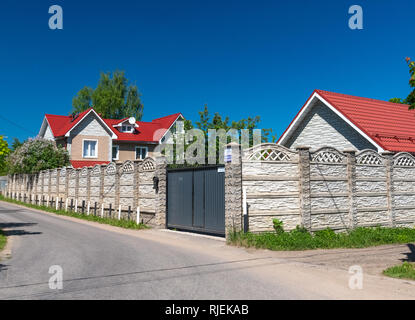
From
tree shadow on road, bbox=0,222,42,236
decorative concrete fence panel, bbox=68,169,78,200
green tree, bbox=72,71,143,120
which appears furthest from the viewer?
green tree, bbox=72,71,143,120

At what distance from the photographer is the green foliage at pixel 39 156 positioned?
1389 inches

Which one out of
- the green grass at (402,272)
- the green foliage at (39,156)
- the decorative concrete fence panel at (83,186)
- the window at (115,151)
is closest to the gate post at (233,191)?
the green grass at (402,272)

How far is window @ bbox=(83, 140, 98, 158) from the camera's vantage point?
38656 mm

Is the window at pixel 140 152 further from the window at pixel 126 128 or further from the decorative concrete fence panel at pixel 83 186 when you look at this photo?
the decorative concrete fence panel at pixel 83 186

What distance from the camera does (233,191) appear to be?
40.4ft

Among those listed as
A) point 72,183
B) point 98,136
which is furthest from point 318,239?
point 98,136

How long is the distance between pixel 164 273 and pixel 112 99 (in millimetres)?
53224

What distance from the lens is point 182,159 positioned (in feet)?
95.5

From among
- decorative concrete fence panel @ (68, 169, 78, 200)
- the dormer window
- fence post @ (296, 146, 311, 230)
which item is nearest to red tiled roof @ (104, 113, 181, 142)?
the dormer window

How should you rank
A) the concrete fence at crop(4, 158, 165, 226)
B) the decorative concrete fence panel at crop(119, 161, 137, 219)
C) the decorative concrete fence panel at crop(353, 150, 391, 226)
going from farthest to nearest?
the decorative concrete fence panel at crop(119, 161, 137, 219)
the concrete fence at crop(4, 158, 165, 226)
the decorative concrete fence panel at crop(353, 150, 391, 226)

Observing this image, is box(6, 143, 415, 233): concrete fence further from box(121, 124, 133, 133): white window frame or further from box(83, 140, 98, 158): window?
box(121, 124, 133, 133): white window frame

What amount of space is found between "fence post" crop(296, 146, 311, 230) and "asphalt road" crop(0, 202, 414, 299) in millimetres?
2791

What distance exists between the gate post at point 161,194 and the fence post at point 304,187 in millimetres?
5876

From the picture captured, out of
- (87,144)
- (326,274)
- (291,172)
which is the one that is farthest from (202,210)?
(87,144)
